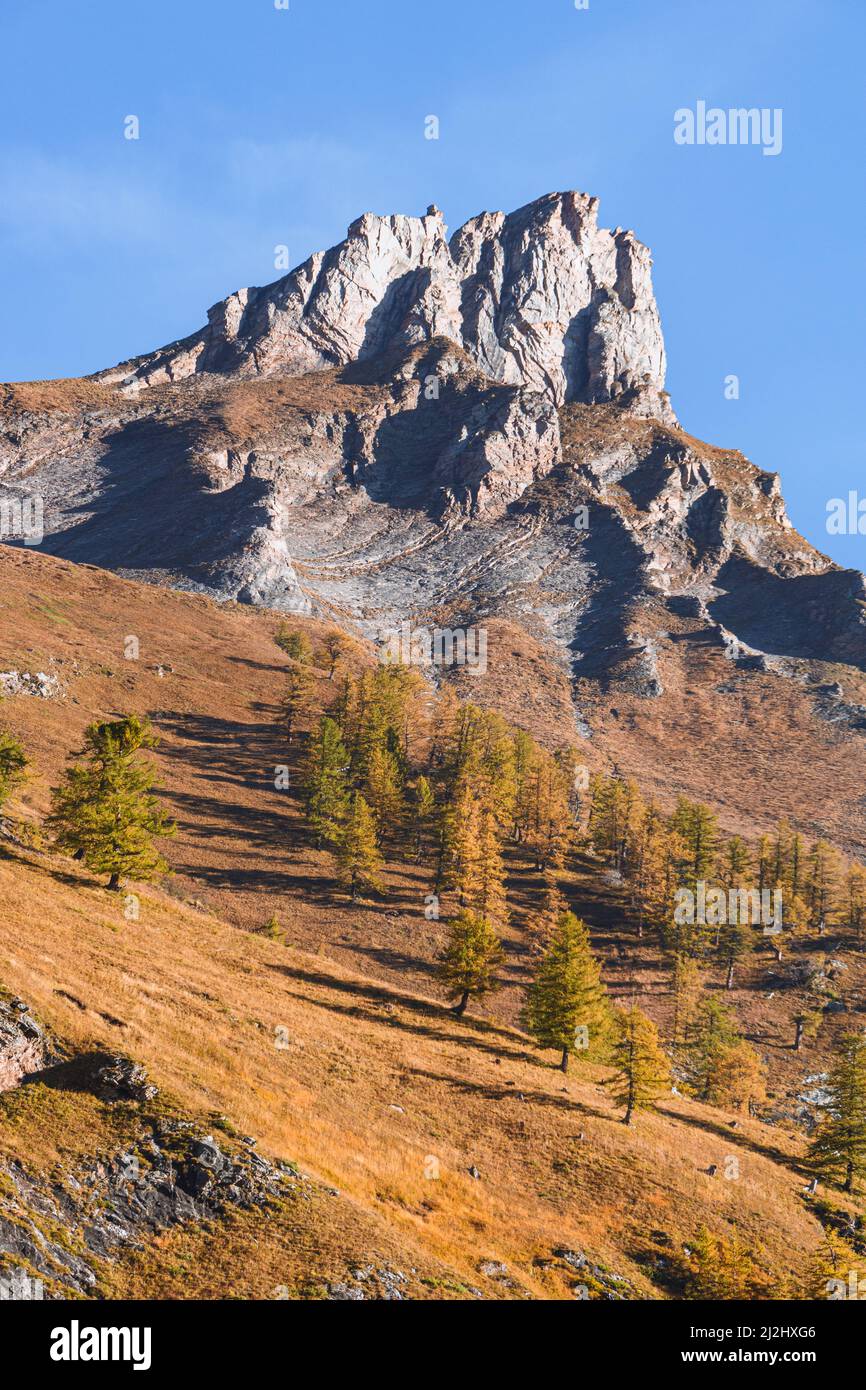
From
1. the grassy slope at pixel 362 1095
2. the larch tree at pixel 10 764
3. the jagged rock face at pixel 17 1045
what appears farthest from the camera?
the larch tree at pixel 10 764

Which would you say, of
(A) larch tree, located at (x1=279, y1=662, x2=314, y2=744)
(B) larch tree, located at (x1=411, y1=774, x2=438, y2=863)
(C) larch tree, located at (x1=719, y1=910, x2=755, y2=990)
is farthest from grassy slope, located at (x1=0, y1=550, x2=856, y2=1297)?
(A) larch tree, located at (x1=279, y1=662, x2=314, y2=744)

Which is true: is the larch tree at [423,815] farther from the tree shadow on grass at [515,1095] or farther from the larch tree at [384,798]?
the tree shadow on grass at [515,1095]

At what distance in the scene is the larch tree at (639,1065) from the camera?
130 ft

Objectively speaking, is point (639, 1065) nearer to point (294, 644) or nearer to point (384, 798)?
point (384, 798)

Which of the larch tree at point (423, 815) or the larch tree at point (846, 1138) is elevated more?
the larch tree at point (423, 815)

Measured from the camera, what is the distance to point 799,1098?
5819 centimetres

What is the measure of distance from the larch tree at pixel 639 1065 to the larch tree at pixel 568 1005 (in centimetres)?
369

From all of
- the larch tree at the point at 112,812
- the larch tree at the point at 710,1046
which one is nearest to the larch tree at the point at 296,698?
the larch tree at the point at 112,812

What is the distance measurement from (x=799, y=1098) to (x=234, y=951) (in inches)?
1625

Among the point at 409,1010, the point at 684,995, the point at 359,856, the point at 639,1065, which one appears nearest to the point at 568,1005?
the point at 639,1065

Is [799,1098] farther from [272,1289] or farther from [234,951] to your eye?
[272,1289]

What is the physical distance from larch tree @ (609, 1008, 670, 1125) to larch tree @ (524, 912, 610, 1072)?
3691mm

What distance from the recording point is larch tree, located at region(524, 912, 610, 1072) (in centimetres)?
4494
